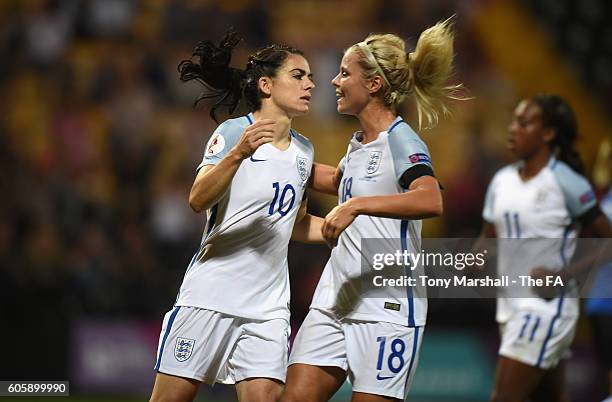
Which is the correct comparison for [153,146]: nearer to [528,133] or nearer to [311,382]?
[528,133]

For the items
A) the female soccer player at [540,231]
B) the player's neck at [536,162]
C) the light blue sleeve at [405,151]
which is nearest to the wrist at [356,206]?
the light blue sleeve at [405,151]

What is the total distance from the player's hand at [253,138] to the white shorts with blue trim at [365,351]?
0.96 m

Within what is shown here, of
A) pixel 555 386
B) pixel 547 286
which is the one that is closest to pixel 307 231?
pixel 547 286

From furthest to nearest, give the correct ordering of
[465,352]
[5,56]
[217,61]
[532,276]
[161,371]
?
[5,56] < [465,352] < [532,276] < [217,61] < [161,371]

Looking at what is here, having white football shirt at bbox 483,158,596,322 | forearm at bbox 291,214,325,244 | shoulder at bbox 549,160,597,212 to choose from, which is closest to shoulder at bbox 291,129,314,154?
forearm at bbox 291,214,325,244

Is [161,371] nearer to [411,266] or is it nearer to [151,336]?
[411,266]

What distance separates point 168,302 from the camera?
9.85 meters

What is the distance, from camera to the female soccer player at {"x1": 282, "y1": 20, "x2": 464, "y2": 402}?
455 centimetres

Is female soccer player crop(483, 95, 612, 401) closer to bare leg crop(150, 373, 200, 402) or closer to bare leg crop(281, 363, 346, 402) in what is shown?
bare leg crop(281, 363, 346, 402)

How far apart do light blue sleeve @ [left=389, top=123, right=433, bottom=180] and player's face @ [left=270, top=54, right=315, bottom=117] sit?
51 centimetres

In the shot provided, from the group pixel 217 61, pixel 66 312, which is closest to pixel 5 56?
pixel 66 312

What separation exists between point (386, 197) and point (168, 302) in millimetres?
5916

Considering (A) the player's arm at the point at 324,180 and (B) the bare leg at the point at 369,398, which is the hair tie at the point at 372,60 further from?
(B) the bare leg at the point at 369,398

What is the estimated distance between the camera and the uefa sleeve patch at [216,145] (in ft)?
15.2
